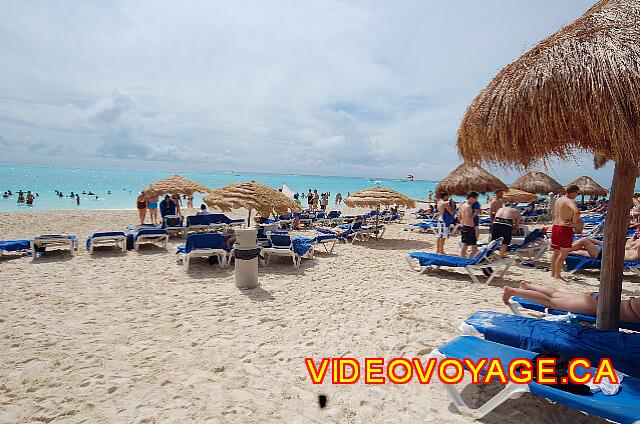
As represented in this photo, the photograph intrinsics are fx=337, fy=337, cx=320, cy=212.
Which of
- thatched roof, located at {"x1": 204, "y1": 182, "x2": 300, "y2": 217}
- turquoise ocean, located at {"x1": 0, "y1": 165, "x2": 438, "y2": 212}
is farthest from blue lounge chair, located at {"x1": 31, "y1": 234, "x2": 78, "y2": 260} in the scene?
turquoise ocean, located at {"x1": 0, "y1": 165, "x2": 438, "y2": 212}

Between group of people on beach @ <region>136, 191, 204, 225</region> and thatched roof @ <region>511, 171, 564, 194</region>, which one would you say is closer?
group of people on beach @ <region>136, 191, 204, 225</region>

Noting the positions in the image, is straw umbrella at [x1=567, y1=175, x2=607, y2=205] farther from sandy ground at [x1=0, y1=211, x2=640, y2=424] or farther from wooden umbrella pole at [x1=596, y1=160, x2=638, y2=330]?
wooden umbrella pole at [x1=596, y1=160, x2=638, y2=330]

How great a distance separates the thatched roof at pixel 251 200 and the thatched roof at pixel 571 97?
15.1ft

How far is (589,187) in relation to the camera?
66.3 ft

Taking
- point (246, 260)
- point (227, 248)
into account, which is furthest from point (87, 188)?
point (246, 260)

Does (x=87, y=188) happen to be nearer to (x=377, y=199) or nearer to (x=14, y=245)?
(x=14, y=245)

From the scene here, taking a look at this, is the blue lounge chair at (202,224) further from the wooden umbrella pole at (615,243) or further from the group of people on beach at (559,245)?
the wooden umbrella pole at (615,243)

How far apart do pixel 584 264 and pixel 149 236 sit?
31.8ft

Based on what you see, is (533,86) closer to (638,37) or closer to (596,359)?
(638,37)

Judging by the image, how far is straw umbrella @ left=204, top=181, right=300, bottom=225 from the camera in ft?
22.0

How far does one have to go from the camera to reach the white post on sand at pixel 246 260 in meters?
5.52

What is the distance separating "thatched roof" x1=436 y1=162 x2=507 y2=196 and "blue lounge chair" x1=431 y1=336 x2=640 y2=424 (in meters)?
9.92

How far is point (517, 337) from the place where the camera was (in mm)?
2961

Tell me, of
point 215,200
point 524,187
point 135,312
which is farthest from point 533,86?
point 524,187
